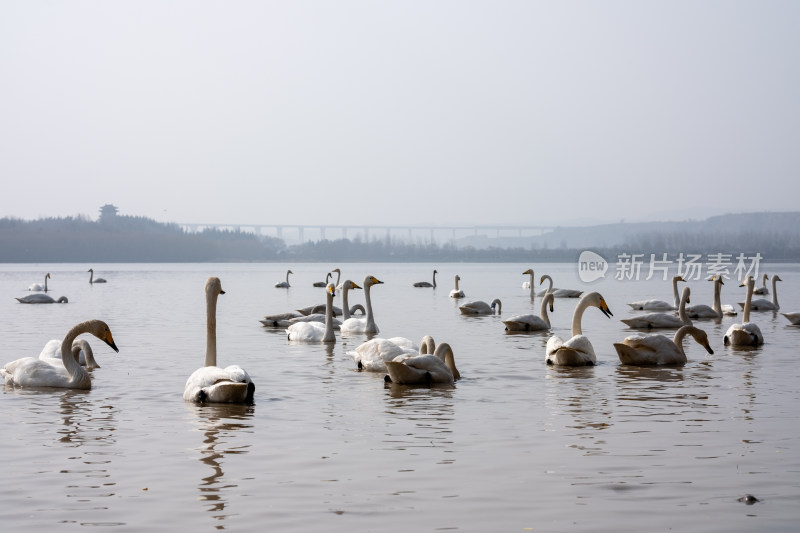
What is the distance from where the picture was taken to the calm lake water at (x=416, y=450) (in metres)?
7.10

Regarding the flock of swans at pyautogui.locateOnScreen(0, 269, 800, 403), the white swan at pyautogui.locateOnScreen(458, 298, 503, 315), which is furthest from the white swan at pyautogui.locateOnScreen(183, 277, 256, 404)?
the white swan at pyautogui.locateOnScreen(458, 298, 503, 315)

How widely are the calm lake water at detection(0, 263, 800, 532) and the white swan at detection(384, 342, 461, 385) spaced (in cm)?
19

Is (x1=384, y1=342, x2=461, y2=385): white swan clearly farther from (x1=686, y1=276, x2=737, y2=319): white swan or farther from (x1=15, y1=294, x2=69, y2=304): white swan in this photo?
(x1=15, y1=294, x2=69, y2=304): white swan

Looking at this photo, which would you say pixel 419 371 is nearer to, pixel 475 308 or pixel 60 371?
pixel 60 371

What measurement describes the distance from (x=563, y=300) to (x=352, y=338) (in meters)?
22.7

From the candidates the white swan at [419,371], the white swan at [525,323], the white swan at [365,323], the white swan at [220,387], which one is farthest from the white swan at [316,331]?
the white swan at [220,387]

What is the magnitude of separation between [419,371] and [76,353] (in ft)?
16.5

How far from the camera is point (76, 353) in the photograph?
47.9 ft

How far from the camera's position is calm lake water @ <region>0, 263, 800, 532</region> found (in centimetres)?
710

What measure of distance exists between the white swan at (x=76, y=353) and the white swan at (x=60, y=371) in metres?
0.51

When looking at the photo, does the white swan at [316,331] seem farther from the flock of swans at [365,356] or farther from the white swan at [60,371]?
the white swan at [60,371]

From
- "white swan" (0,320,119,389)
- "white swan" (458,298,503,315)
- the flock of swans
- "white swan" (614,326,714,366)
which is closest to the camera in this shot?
the flock of swans

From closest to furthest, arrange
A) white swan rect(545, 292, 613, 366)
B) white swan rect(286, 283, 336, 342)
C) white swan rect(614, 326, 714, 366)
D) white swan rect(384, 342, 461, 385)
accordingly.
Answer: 1. white swan rect(384, 342, 461, 385)
2. white swan rect(545, 292, 613, 366)
3. white swan rect(614, 326, 714, 366)
4. white swan rect(286, 283, 336, 342)

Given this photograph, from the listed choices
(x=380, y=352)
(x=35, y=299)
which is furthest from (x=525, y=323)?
(x=35, y=299)
